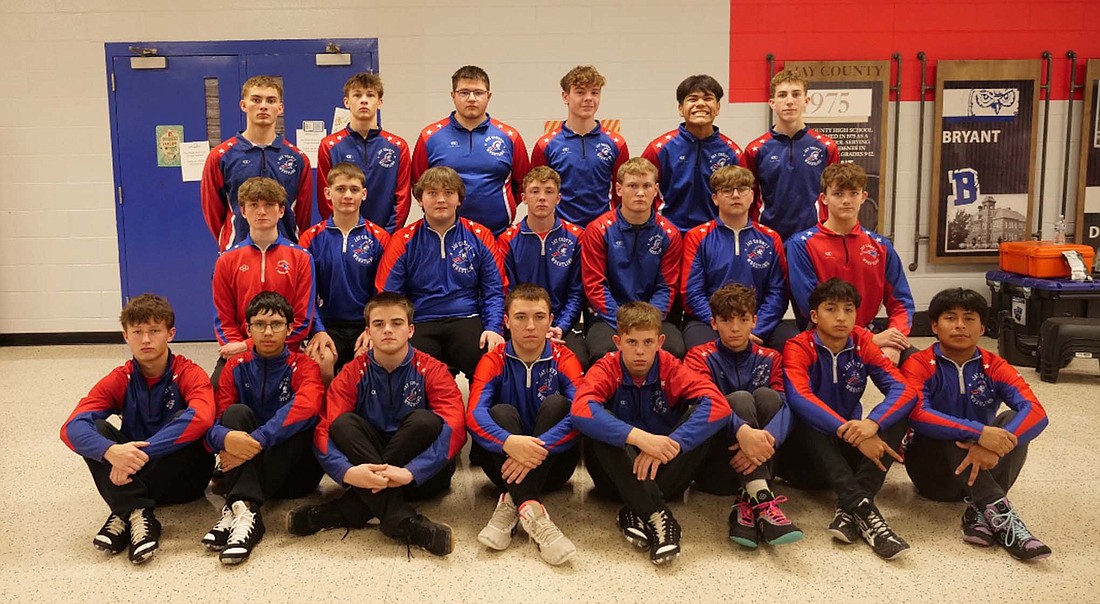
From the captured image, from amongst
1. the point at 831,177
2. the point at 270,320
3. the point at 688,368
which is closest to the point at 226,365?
the point at 270,320

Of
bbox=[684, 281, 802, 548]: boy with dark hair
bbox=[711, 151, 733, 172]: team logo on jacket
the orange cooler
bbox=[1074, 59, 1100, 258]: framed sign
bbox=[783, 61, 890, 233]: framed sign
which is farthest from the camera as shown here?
bbox=[1074, 59, 1100, 258]: framed sign

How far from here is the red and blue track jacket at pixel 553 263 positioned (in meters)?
3.41

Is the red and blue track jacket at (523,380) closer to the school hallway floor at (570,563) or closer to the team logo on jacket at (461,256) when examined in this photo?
the school hallway floor at (570,563)

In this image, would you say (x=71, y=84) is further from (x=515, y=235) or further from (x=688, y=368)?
(x=688, y=368)

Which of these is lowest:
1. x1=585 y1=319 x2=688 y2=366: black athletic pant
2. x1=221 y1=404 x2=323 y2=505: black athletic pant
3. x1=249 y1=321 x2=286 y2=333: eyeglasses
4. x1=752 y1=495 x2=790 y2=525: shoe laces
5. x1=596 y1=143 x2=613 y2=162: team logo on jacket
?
x1=752 y1=495 x2=790 y2=525: shoe laces

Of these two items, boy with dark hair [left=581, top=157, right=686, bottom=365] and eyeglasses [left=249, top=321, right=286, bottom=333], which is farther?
boy with dark hair [left=581, top=157, right=686, bottom=365]

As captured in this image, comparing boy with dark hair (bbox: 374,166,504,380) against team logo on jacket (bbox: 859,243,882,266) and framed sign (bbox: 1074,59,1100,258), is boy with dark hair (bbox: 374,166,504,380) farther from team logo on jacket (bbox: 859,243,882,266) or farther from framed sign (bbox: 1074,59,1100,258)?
framed sign (bbox: 1074,59,1100,258)

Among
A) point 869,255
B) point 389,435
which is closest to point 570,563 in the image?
point 389,435

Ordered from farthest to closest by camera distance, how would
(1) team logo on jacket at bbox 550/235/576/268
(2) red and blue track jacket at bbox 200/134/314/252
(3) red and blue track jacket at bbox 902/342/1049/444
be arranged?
(2) red and blue track jacket at bbox 200/134/314/252 < (1) team logo on jacket at bbox 550/235/576/268 < (3) red and blue track jacket at bbox 902/342/1049/444

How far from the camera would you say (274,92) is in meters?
3.47

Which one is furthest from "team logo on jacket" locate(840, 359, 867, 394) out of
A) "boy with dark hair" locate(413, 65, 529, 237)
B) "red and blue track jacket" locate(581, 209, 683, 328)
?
"boy with dark hair" locate(413, 65, 529, 237)

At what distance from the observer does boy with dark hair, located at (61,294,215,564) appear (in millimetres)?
2477

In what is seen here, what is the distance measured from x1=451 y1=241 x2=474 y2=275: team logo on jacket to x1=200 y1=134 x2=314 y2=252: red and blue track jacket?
0.80 meters

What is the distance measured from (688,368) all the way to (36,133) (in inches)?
199
